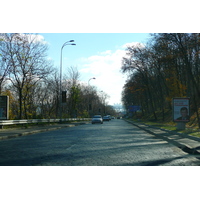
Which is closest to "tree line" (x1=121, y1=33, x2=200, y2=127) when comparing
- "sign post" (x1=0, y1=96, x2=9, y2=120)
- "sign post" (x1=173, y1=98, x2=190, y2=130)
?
"sign post" (x1=173, y1=98, x2=190, y2=130)

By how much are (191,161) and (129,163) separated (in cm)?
234

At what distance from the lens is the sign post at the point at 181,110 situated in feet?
80.6

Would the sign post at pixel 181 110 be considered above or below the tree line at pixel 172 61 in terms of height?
below

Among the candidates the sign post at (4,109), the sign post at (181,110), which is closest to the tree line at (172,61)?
the sign post at (181,110)

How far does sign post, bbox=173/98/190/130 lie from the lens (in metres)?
24.6

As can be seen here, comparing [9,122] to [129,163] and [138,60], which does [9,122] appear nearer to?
[129,163]

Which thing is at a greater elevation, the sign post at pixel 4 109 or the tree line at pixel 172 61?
the tree line at pixel 172 61

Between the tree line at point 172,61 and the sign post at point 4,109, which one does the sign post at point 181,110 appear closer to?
the tree line at point 172,61

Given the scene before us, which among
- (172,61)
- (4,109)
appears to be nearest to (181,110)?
(172,61)

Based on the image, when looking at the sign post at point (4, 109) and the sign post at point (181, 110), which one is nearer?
the sign post at point (181, 110)

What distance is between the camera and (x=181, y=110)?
81.0 feet

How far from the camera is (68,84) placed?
264 feet

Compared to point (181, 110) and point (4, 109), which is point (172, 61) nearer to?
point (181, 110)
